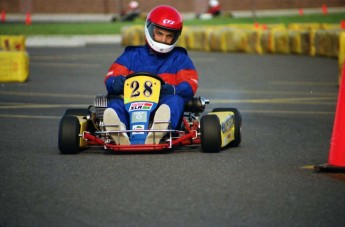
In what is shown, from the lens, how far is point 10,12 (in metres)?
56.8

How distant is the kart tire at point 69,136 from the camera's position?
29.4 ft

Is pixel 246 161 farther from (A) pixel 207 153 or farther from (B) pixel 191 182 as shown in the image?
(B) pixel 191 182

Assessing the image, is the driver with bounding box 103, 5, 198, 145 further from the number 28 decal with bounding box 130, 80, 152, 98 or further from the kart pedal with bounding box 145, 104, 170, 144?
the kart pedal with bounding box 145, 104, 170, 144

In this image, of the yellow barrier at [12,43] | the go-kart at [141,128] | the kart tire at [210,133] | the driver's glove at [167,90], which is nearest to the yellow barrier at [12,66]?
the yellow barrier at [12,43]

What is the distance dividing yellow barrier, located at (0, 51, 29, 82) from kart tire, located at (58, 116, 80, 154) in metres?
9.99

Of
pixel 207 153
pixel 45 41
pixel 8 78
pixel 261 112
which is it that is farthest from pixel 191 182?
pixel 45 41

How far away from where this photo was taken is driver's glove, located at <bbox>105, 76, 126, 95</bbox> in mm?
9414

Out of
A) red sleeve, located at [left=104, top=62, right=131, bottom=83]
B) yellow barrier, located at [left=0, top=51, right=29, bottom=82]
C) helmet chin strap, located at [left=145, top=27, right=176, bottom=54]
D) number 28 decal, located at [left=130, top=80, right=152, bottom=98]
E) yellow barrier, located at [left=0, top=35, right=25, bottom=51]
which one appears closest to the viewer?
number 28 decal, located at [left=130, top=80, right=152, bottom=98]

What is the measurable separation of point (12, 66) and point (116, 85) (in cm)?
978

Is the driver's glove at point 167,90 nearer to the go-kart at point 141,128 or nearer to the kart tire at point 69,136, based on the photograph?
the go-kart at point 141,128

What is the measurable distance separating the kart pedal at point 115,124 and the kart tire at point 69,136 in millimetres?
255

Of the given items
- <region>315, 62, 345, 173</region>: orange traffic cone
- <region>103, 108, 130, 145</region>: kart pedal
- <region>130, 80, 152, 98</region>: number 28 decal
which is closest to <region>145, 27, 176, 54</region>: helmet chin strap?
<region>130, 80, 152, 98</region>: number 28 decal

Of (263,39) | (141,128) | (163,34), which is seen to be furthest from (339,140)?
(263,39)

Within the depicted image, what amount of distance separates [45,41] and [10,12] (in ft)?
79.1
